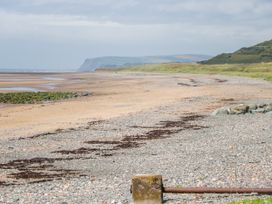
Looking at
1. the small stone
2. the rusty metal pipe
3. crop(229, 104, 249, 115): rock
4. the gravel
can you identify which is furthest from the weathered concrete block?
the small stone

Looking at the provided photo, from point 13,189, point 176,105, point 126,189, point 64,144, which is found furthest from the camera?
point 176,105

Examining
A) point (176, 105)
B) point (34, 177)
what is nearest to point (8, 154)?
point (34, 177)

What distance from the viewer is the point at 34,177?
16891 millimetres

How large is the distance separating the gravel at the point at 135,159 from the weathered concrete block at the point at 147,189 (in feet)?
5.58

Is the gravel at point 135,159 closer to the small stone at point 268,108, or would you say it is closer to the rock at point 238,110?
the rock at point 238,110

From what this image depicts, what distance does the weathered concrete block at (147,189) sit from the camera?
9477 mm

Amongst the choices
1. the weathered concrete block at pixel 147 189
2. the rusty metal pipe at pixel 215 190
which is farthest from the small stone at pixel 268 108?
the weathered concrete block at pixel 147 189

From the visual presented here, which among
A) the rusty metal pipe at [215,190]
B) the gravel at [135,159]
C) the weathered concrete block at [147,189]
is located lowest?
the gravel at [135,159]

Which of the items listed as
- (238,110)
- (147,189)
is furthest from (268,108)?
(147,189)

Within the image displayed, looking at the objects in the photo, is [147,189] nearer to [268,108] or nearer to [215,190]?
[215,190]

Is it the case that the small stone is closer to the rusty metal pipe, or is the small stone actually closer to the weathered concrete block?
the rusty metal pipe

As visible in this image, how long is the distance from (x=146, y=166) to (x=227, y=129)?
1044 cm

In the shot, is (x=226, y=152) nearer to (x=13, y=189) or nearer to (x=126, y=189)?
(x=126, y=189)

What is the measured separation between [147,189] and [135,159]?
9846mm
